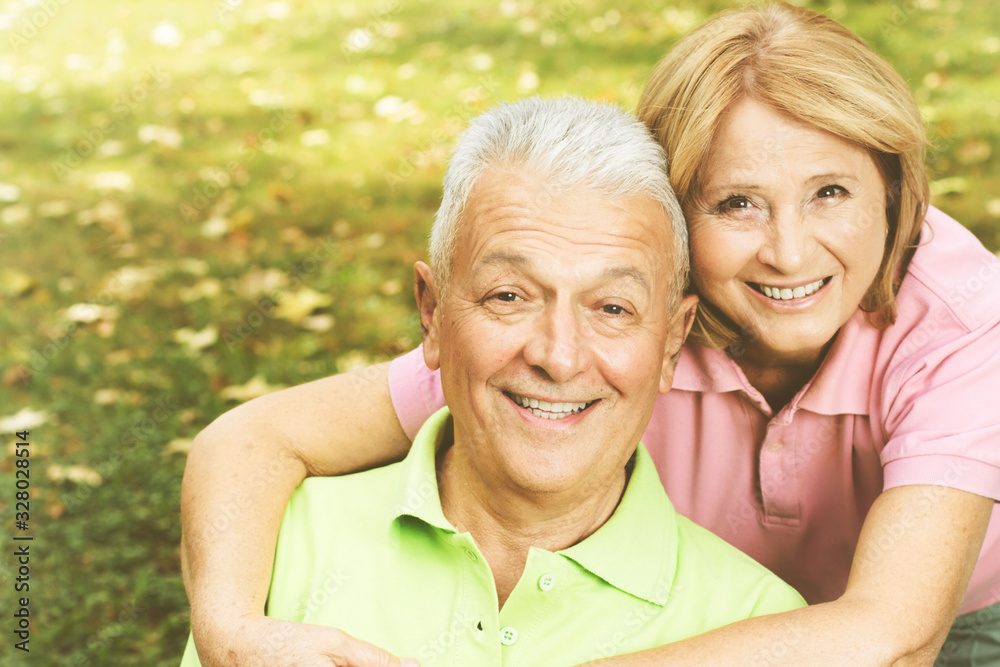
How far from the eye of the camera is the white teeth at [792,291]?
2.43 m

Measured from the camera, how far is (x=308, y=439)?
2.59m

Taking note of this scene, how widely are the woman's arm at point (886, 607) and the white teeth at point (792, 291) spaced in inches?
20.5

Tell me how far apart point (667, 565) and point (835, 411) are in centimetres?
68

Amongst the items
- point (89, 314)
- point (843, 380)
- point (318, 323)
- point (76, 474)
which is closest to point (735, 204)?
point (843, 380)

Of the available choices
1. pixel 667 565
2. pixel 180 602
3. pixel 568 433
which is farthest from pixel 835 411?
pixel 180 602

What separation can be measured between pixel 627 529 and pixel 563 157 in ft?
2.81

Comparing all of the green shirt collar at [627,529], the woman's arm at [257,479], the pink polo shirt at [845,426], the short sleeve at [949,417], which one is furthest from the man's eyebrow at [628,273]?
the woman's arm at [257,479]

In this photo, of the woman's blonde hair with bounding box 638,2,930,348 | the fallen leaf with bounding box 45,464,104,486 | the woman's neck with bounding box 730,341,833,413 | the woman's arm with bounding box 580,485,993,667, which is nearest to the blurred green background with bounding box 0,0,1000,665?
the fallen leaf with bounding box 45,464,104,486

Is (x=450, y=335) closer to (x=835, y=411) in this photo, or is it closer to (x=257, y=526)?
(x=257, y=526)

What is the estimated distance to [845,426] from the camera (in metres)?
2.60

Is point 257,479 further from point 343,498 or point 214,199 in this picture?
point 214,199

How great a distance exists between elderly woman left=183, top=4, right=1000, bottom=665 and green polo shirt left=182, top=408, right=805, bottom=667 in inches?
5.9

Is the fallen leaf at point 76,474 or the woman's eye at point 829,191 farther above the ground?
the woman's eye at point 829,191

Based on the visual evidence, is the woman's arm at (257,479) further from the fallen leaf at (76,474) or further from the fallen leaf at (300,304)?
the fallen leaf at (300,304)
